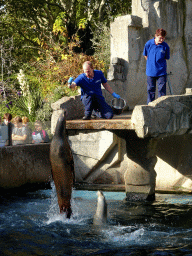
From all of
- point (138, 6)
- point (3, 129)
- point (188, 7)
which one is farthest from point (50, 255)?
point (188, 7)

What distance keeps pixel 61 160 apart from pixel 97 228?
1494mm

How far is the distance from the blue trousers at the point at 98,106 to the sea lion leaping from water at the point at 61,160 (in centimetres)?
215

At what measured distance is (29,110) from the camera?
15.4m

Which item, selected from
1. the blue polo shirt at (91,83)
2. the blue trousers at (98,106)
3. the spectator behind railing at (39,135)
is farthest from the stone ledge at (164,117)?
the spectator behind railing at (39,135)

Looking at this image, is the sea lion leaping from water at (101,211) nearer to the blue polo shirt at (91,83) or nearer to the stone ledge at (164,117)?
the stone ledge at (164,117)

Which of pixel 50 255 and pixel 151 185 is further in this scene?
pixel 151 185

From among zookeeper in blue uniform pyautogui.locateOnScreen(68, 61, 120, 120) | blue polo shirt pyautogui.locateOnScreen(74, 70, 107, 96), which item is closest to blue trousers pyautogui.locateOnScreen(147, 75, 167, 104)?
zookeeper in blue uniform pyautogui.locateOnScreen(68, 61, 120, 120)

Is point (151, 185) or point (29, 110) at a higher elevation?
point (29, 110)

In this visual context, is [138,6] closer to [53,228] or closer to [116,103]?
[116,103]

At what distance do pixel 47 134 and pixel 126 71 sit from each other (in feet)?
8.37

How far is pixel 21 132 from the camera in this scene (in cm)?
1155

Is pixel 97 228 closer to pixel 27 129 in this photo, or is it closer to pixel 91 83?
pixel 91 83

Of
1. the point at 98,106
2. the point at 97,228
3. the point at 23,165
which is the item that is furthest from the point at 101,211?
the point at 23,165

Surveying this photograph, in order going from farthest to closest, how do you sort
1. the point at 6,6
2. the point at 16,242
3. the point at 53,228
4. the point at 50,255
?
the point at 6,6, the point at 53,228, the point at 16,242, the point at 50,255
